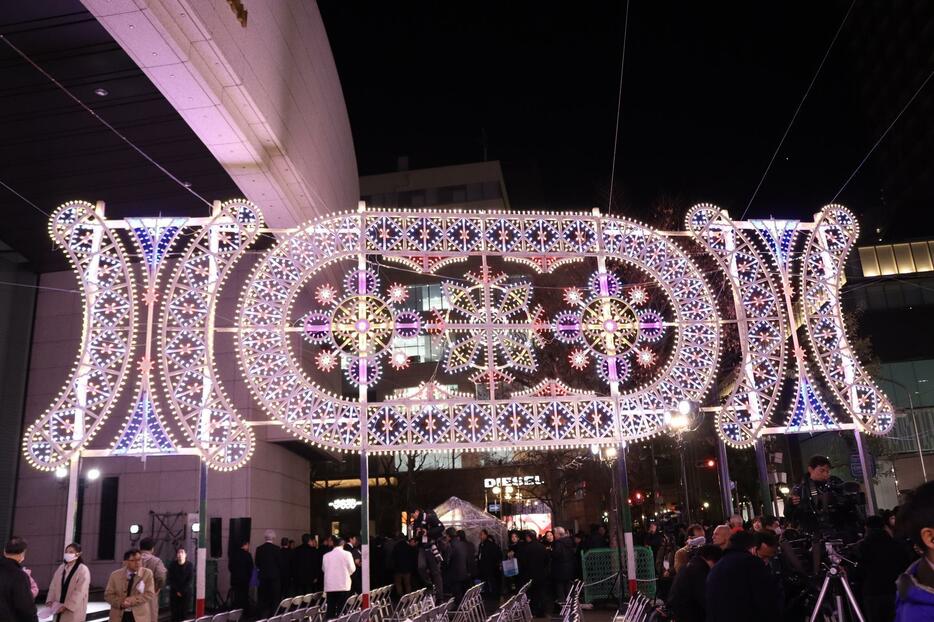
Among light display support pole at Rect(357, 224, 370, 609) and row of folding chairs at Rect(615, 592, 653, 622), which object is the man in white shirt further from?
row of folding chairs at Rect(615, 592, 653, 622)

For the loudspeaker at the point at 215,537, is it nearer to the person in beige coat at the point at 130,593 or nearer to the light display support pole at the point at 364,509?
the light display support pole at the point at 364,509

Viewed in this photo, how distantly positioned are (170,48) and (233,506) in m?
12.0

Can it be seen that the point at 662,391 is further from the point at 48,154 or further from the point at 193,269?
the point at 48,154

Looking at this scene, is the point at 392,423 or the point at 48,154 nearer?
the point at 392,423

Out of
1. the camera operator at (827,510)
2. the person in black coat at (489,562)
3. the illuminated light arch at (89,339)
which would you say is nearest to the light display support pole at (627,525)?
the camera operator at (827,510)

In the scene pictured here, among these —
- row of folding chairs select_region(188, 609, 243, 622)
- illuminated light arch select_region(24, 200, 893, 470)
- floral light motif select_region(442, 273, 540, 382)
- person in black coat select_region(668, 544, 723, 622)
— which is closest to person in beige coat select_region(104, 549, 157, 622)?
row of folding chairs select_region(188, 609, 243, 622)

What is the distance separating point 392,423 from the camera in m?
11.4

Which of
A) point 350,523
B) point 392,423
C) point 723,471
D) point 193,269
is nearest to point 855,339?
point 723,471

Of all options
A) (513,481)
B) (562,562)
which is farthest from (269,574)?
(513,481)

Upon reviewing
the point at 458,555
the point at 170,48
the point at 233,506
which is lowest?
the point at 458,555

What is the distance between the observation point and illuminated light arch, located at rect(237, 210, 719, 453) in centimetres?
1130

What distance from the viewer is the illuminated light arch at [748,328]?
11.9 meters

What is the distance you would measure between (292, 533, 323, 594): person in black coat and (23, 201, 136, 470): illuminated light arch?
5425 millimetres

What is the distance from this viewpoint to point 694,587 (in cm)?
656
